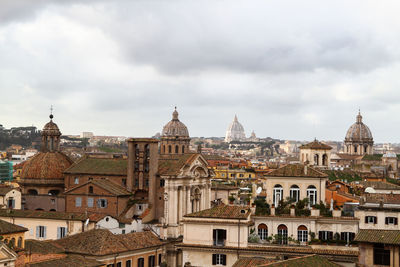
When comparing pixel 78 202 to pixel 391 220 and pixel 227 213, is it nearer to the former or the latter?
pixel 227 213

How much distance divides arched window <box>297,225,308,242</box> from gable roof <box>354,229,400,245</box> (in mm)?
7648

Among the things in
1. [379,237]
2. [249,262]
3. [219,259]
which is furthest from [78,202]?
[379,237]

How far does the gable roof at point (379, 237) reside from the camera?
126ft

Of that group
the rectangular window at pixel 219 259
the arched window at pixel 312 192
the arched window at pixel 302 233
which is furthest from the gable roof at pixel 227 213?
the arched window at pixel 312 192

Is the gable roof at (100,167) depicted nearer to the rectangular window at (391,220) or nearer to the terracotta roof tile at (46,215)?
the terracotta roof tile at (46,215)

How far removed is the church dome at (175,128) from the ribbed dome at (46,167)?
168ft

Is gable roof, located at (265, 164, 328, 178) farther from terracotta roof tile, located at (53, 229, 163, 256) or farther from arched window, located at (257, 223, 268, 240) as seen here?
terracotta roof tile, located at (53, 229, 163, 256)

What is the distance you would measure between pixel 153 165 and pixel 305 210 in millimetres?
20256

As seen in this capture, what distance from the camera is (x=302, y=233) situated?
156 ft

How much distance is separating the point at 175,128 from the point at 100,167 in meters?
56.0

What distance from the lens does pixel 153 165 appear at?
213ft

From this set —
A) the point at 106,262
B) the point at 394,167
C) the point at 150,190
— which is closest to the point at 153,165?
the point at 150,190

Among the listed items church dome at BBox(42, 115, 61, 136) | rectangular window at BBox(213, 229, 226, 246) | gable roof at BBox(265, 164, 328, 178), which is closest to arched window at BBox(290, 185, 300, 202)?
gable roof at BBox(265, 164, 328, 178)

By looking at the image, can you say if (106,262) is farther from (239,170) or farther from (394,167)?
(394,167)
